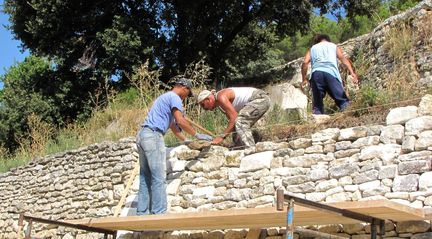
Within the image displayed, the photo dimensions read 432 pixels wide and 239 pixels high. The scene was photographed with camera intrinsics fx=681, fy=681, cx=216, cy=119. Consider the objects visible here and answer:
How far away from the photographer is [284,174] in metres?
7.48

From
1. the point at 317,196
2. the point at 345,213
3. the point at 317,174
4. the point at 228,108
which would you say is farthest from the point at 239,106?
the point at 345,213

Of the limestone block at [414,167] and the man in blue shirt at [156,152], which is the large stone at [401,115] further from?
the man in blue shirt at [156,152]

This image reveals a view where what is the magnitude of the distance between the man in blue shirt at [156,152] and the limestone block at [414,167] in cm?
258

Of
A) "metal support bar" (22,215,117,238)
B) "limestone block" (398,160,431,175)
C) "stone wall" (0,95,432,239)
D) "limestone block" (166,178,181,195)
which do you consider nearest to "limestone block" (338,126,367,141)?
"stone wall" (0,95,432,239)

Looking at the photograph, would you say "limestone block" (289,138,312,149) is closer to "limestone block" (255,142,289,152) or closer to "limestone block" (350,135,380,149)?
"limestone block" (255,142,289,152)

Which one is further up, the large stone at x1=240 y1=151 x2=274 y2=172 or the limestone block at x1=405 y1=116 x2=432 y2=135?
the limestone block at x1=405 y1=116 x2=432 y2=135

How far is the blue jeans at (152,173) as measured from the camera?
7.61 meters

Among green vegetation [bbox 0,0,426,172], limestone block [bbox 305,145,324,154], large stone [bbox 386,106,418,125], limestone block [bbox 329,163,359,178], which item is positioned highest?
green vegetation [bbox 0,0,426,172]

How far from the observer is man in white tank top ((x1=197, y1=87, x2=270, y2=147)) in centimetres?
831

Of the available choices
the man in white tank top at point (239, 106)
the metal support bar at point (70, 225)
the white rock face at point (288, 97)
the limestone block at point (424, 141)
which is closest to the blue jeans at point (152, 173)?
the metal support bar at point (70, 225)

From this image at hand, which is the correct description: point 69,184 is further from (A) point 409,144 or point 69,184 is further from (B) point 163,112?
(A) point 409,144

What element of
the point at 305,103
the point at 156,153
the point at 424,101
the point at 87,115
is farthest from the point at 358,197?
the point at 87,115

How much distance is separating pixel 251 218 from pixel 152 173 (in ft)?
6.75

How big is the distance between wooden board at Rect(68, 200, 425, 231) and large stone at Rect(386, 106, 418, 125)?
4.48 ft
